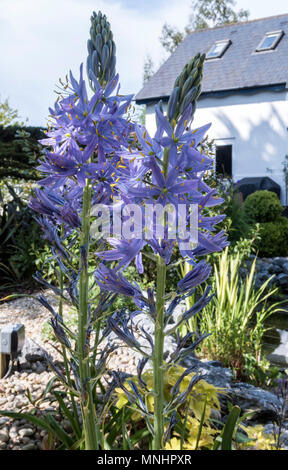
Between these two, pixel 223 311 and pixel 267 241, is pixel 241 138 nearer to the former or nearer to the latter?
pixel 267 241

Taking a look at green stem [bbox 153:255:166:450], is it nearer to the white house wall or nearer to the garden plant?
the garden plant

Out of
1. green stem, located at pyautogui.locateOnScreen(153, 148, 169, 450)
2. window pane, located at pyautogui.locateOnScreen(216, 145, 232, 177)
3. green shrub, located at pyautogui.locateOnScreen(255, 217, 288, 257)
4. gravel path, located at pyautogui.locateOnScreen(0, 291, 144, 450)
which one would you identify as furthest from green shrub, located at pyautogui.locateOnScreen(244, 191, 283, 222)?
green stem, located at pyautogui.locateOnScreen(153, 148, 169, 450)

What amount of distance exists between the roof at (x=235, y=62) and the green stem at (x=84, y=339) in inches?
626

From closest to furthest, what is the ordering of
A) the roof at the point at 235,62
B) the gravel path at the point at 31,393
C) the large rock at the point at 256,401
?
the gravel path at the point at 31,393, the large rock at the point at 256,401, the roof at the point at 235,62

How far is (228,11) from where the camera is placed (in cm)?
2770

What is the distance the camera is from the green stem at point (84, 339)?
5.11ft

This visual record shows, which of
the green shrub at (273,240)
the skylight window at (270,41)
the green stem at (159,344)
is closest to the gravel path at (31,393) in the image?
the green stem at (159,344)

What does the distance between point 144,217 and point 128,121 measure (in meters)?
0.45

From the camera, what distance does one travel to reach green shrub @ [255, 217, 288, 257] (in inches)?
428

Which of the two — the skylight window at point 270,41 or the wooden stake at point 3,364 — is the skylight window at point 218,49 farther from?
the wooden stake at point 3,364

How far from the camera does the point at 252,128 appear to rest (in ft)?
56.3

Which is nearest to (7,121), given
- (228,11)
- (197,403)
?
(197,403)

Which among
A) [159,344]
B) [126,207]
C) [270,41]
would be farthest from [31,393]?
[270,41]

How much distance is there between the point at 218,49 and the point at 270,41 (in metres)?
2.08
